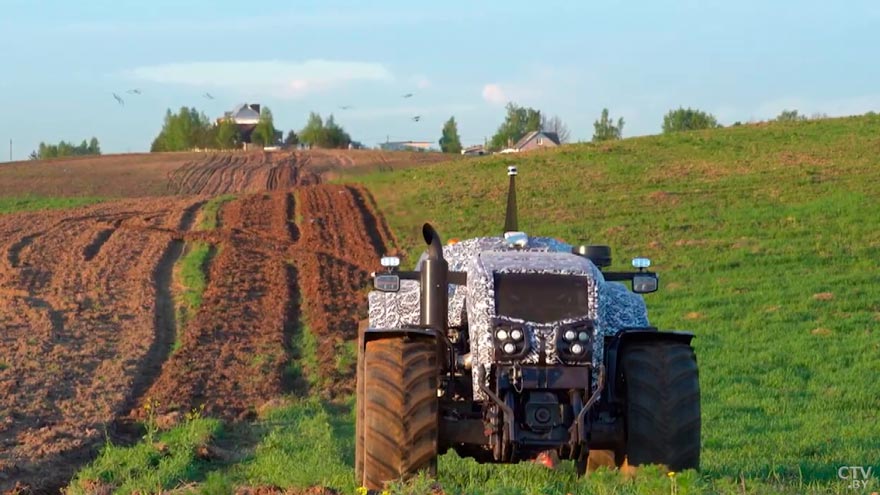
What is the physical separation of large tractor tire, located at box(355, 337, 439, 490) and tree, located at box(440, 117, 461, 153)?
95.9 m

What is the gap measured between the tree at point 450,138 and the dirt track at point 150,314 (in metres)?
63.8

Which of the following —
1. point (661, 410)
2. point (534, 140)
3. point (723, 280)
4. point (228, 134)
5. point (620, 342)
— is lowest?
point (723, 280)

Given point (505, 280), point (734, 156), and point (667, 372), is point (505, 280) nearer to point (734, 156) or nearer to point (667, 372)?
point (667, 372)

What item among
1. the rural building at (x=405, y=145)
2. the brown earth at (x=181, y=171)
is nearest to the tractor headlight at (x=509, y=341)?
the brown earth at (x=181, y=171)

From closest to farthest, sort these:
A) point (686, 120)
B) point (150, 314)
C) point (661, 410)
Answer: point (661, 410)
point (150, 314)
point (686, 120)

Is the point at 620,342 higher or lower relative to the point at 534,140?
lower

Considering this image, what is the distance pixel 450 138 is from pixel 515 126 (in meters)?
10.2

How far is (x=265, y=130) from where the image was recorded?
10262cm

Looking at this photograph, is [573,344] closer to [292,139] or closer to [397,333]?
[397,333]

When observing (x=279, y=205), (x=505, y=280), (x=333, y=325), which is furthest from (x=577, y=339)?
(x=279, y=205)

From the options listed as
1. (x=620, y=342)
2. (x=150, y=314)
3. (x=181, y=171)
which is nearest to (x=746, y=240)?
Result: (x=150, y=314)

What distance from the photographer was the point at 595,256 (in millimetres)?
10133

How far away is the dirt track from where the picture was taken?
14.1 metres

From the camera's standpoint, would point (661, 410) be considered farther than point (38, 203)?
No
